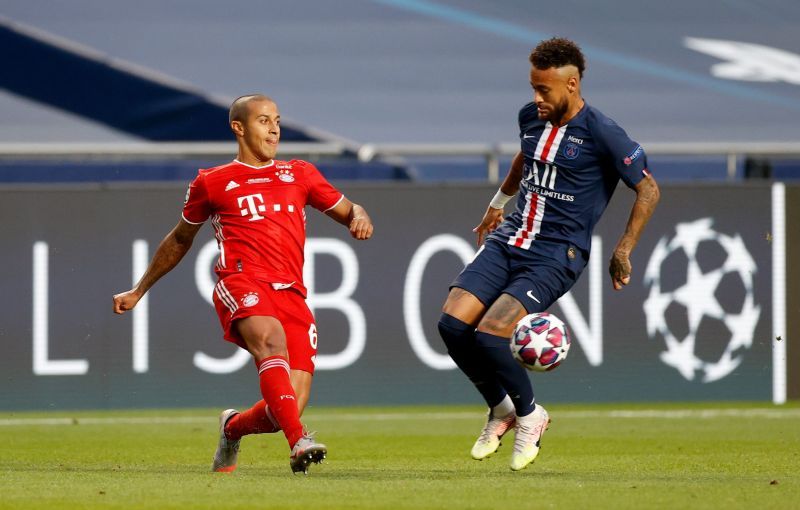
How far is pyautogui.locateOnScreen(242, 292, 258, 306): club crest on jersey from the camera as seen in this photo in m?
7.21

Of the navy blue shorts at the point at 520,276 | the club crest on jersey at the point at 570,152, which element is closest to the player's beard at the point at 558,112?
the club crest on jersey at the point at 570,152

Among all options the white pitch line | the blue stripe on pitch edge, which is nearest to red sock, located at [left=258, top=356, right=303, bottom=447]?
the white pitch line

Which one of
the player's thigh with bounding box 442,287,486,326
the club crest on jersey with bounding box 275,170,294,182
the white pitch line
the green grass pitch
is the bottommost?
the white pitch line

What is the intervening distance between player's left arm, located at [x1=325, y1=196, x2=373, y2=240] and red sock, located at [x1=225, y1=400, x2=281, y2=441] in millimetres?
959

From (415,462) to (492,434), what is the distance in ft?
3.12

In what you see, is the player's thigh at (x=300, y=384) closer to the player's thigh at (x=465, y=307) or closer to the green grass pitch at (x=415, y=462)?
Result: the green grass pitch at (x=415, y=462)

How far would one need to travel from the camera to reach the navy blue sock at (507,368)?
740cm

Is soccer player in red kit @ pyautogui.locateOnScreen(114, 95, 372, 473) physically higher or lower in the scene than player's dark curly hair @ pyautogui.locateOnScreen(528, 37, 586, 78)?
lower

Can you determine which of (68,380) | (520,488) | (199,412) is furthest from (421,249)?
(520,488)

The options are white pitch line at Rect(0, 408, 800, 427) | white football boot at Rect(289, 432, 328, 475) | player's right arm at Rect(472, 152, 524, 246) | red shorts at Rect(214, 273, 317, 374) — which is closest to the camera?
white football boot at Rect(289, 432, 328, 475)

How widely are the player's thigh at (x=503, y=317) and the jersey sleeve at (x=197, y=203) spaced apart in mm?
1509

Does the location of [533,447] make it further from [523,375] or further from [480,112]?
[480,112]

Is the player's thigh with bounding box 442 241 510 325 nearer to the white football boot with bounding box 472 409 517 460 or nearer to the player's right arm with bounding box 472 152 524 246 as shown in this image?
the player's right arm with bounding box 472 152 524 246

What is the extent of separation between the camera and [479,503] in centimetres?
592
